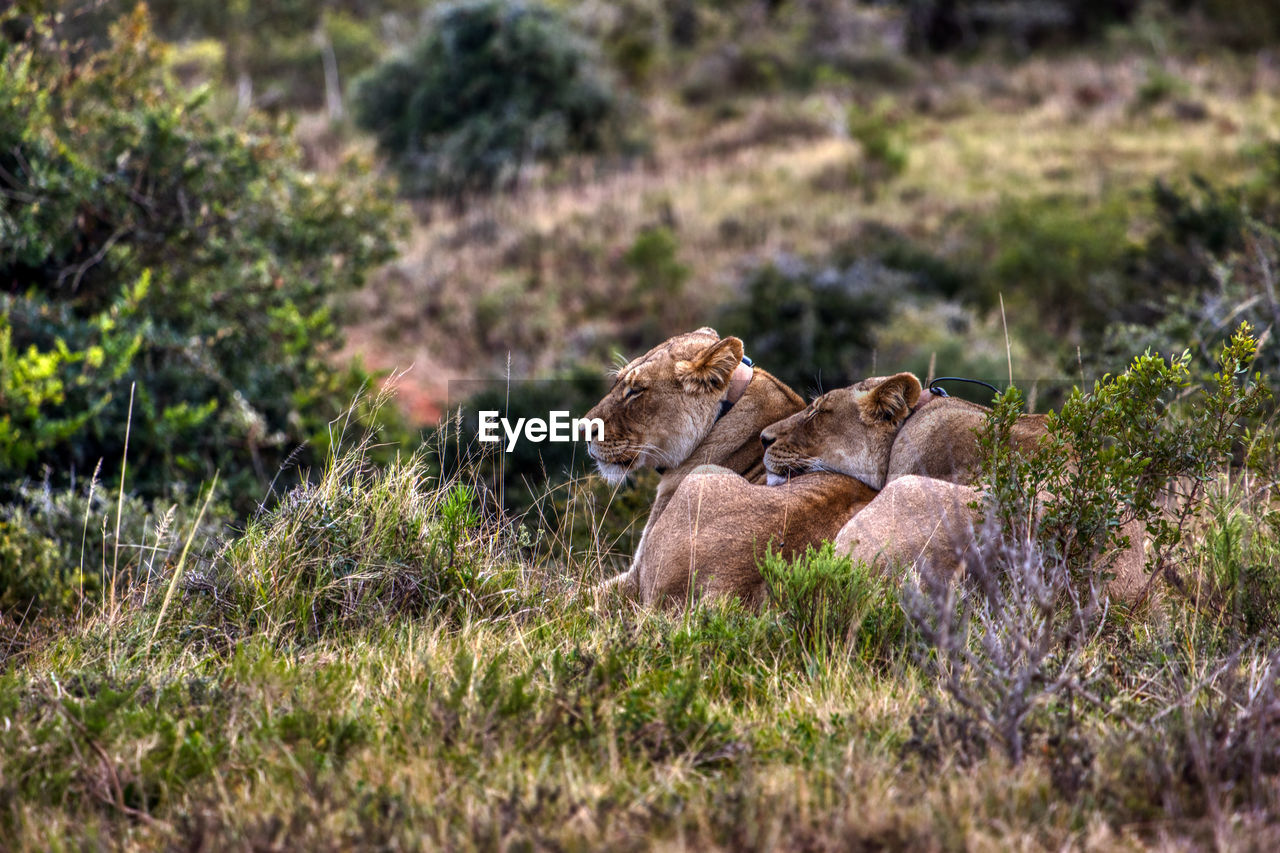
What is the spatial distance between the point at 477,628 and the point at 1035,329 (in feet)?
52.9

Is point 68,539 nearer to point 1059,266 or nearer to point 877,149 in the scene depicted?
point 1059,266

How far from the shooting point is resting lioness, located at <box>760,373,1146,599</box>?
4273mm

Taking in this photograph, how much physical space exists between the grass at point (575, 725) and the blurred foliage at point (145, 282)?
5376 mm

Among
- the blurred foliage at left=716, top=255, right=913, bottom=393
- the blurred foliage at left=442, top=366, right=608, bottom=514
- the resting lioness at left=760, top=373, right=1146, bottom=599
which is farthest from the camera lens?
the blurred foliage at left=716, top=255, right=913, bottom=393

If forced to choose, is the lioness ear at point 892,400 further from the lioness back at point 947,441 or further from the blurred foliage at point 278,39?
the blurred foliage at point 278,39

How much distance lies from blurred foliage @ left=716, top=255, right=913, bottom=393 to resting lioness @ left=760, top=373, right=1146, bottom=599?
1190 cm

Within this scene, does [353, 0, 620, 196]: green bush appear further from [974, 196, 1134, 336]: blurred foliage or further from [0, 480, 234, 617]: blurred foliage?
[0, 480, 234, 617]: blurred foliage

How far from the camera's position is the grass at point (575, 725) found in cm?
281

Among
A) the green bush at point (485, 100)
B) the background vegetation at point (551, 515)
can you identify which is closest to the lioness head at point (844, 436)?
the background vegetation at point (551, 515)

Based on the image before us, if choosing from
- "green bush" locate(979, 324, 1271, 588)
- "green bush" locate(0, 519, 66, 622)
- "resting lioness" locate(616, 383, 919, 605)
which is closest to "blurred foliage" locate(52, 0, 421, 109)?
"green bush" locate(0, 519, 66, 622)

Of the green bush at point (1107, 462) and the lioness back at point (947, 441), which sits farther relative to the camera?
the lioness back at point (947, 441)

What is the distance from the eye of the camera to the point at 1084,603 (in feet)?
13.7

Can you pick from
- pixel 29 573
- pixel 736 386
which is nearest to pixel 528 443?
pixel 29 573

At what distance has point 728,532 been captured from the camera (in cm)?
452
